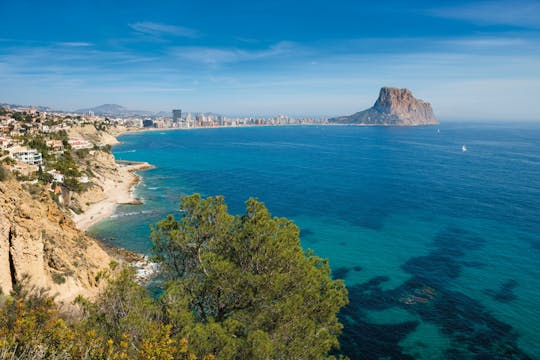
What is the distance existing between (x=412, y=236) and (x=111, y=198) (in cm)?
4901

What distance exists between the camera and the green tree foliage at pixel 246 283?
12.8m

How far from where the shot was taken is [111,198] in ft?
202

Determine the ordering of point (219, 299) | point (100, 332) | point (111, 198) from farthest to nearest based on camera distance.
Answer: point (111, 198) < point (219, 299) < point (100, 332)

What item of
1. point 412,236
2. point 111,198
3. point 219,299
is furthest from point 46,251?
point 111,198

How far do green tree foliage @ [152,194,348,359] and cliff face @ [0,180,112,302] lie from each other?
8705mm

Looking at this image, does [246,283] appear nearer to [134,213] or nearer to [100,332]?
[100,332]

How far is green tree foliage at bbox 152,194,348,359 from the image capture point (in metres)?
12.8

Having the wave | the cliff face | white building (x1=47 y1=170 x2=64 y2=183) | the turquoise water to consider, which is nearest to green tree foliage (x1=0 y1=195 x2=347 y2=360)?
the cliff face

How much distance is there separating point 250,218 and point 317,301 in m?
4.49

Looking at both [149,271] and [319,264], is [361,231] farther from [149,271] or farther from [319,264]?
[319,264]

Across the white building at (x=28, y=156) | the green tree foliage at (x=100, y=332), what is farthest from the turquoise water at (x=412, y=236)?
the white building at (x=28, y=156)

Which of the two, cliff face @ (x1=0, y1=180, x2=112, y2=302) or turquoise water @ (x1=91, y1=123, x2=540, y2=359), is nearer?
cliff face @ (x1=0, y1=180, x2=112, y2=302)

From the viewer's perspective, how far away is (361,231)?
4606 cm

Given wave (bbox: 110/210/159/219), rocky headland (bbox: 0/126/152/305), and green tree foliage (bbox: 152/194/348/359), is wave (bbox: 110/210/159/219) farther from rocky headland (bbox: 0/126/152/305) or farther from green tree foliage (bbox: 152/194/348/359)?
green tree foliage (bbox: 152/194/348/359)
